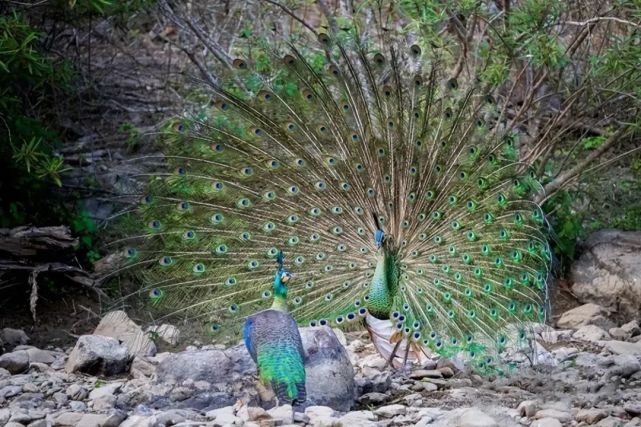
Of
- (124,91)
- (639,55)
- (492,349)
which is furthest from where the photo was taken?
(124,91)

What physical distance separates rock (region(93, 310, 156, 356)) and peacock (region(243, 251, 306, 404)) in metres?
2.29

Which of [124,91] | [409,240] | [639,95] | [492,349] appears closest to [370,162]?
[409,240]

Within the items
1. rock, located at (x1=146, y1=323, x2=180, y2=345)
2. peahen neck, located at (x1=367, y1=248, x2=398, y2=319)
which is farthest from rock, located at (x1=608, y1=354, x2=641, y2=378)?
rock, located at (x1=146, y1=323, x2=180, y2=345)

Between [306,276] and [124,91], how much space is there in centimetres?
486

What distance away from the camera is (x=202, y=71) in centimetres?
1088

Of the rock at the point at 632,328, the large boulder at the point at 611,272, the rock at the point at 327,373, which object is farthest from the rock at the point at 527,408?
the large boulder at the point at 611,272

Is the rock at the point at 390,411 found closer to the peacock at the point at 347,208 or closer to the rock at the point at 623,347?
the peacock at the point at 347,208

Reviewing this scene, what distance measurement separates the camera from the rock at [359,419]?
581cm

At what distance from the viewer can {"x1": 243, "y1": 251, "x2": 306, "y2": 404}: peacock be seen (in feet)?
19.8

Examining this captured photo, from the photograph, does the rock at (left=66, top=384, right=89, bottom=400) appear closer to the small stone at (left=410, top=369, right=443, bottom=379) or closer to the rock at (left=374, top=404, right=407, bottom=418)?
the rock at (left=374, top=404, right=407, bottom=418)

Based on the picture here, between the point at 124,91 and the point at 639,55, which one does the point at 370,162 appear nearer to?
the point at 639,55

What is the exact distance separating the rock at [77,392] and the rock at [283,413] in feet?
5.76

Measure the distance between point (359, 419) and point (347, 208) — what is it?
2.57 m

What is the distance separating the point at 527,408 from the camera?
6.39 metres
